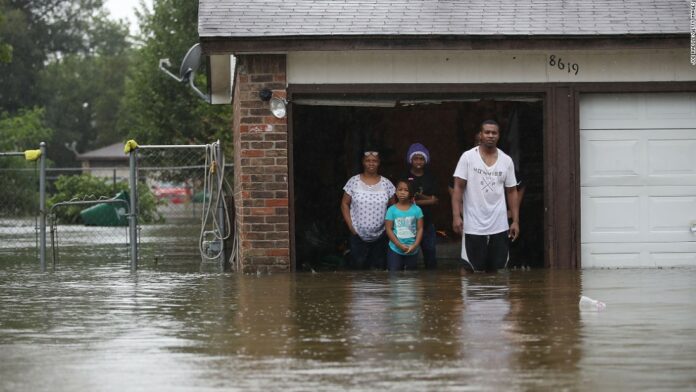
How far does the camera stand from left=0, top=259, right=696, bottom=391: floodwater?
766cm

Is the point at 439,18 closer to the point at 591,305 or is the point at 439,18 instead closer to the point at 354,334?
the point at 591,305

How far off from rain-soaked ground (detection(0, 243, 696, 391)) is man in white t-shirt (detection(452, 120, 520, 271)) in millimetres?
386

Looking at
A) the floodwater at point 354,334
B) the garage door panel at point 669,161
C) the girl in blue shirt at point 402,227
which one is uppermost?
the garage door panel at point 669,161

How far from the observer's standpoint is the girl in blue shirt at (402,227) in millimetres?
15609

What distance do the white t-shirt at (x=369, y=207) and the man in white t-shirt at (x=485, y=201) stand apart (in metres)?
1.19

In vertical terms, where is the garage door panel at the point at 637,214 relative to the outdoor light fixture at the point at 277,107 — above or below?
below

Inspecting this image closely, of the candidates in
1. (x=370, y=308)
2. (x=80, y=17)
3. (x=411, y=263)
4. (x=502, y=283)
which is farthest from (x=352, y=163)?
(x=80, y=17)

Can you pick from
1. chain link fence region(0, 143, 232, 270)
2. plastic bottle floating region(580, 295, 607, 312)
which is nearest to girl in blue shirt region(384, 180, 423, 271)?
chain link fence region(0, 143, 232, 270)

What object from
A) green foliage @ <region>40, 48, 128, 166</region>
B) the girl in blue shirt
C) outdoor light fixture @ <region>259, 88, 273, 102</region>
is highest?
green foliage @ <region>40, 48, 128, 166</region>

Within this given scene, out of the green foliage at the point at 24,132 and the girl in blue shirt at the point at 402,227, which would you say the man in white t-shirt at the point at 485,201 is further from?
the green foliage at the point at 24,132

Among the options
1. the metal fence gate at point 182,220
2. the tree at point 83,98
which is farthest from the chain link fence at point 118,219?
the tree at point 83,98

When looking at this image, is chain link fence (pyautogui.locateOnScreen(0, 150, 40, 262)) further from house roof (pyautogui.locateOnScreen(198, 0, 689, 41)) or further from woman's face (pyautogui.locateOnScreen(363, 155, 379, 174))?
woman's face (pyautogui.locateOnScreen(363, 155, 379, 174))

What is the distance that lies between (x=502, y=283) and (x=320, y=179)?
6595 mm

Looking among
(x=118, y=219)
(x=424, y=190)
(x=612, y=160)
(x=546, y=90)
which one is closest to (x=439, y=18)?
(x=546, y=90)
